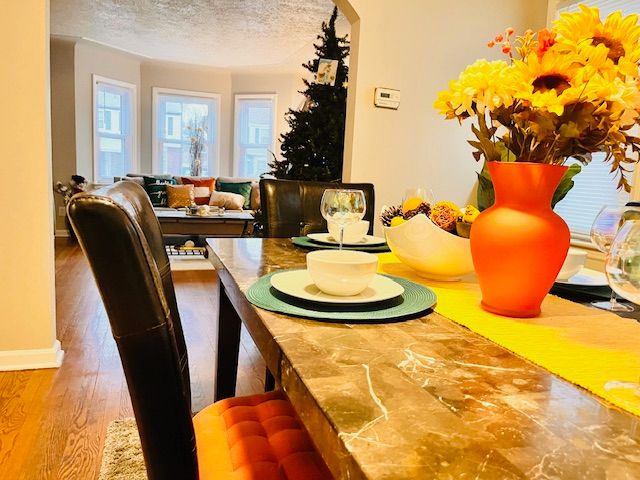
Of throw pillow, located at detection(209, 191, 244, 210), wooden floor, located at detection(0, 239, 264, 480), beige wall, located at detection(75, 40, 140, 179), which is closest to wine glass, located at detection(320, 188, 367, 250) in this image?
wooden floor, located at detection(0, 239, 264, 480)

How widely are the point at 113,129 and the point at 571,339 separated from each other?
7505 millimetres

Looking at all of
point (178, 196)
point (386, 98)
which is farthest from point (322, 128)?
point (178, 196)

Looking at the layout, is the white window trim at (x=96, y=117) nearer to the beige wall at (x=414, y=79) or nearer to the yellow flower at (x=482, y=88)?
the beige wall at (x=414, y=79)

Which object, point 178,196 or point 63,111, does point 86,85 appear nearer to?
point 63,111

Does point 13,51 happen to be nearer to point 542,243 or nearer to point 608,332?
point 542,243

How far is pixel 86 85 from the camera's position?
Answer: 6.49 meters

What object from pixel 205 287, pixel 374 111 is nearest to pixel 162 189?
pixel 205 287

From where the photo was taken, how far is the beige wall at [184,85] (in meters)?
7.59

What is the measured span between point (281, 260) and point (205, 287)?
3129 millimetres

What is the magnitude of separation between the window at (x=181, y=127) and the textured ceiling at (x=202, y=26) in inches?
30.8

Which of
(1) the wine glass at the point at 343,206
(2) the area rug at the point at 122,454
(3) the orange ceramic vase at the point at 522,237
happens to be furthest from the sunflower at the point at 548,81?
(2) the area rug at the point at 122,454

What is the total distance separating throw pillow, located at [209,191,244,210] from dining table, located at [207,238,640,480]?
6.27 m

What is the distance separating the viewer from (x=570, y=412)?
0.50 metres

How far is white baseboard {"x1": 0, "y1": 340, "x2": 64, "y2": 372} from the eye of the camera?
2271 millimetres
